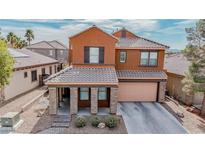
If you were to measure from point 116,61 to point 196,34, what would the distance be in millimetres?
6880

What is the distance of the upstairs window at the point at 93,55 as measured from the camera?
14671 mm

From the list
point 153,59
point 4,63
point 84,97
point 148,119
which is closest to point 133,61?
point 153,59

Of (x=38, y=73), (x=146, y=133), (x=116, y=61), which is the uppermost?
(x=116, y=61)

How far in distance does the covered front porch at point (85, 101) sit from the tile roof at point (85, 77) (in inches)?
19.1

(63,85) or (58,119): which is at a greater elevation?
(63,85)

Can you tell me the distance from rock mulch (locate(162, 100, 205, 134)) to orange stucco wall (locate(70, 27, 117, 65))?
694cm

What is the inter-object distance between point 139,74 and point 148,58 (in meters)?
1.80

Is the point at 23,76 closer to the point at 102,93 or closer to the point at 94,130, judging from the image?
the point at 102,93

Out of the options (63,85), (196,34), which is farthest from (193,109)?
(63,85)

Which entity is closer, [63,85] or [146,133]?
Result: [146,133]

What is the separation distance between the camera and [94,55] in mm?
14844
